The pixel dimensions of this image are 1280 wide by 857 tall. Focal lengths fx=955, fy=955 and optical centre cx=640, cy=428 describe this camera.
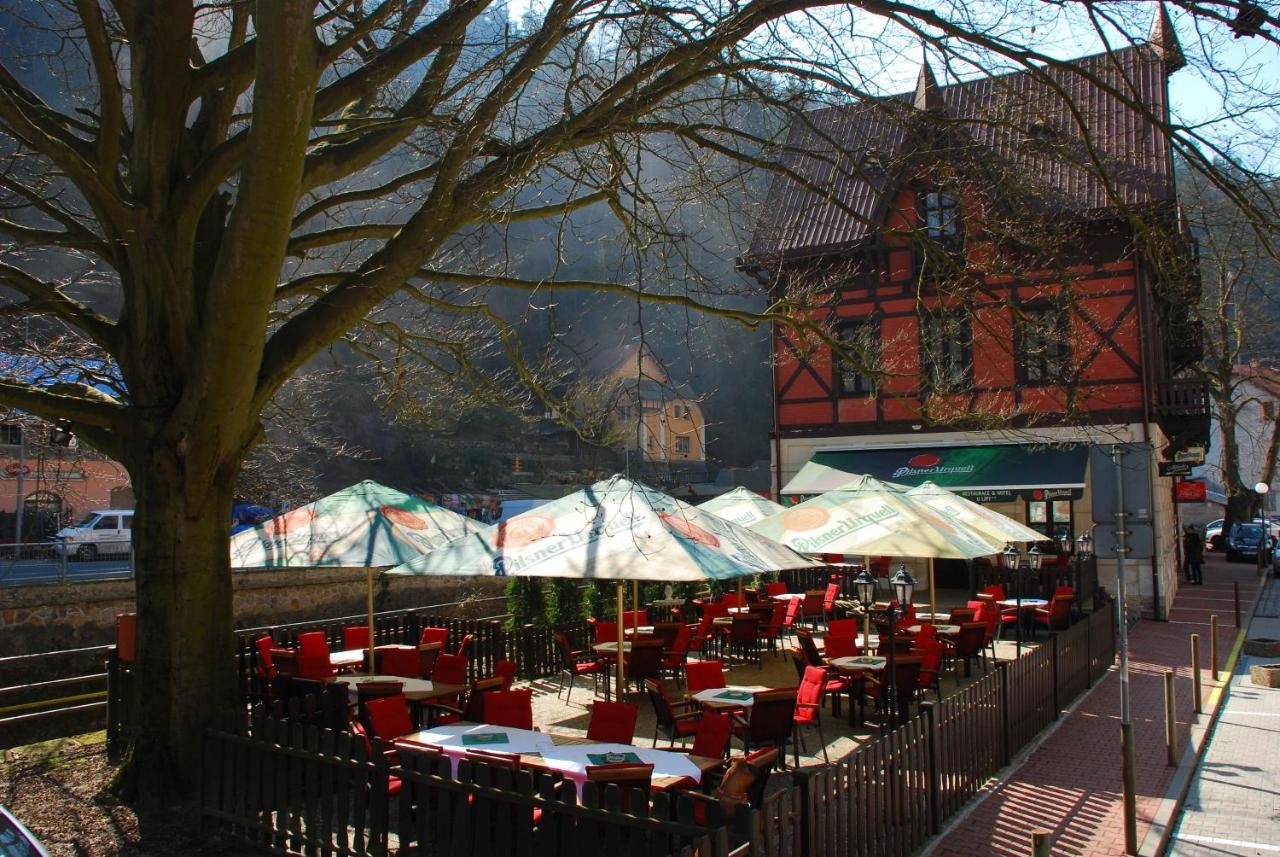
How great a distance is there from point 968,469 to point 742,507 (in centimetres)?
735

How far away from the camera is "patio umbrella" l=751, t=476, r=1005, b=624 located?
11.0 metres

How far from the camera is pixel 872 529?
1140cm

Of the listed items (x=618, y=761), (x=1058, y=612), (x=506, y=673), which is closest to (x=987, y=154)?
(x=618, y=761)

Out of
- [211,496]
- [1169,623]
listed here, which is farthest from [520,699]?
[1169,623]

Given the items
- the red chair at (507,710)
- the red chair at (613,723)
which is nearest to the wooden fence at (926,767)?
the red chair at (613,723)

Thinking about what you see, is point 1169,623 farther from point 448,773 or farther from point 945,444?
point 448,773

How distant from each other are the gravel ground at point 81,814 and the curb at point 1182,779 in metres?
6.27

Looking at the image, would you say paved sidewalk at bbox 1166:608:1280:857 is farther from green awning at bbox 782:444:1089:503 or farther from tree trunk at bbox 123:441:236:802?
green awning at bbox 782:444:1089:503

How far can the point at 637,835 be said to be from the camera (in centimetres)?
451

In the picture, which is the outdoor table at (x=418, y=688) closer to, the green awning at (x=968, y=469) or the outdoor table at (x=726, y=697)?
the outdoor table at (x=726, y=697)

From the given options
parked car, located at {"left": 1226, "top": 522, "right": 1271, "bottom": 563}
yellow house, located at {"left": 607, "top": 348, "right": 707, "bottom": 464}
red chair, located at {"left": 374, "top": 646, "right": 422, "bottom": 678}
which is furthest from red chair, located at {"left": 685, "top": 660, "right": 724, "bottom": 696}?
parked car, located at {"left": 1226, "top": 522, "right": 1271, "bottom": 563}

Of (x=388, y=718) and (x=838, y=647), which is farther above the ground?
(x=388, y=718)

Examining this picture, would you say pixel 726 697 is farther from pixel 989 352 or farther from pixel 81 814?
pixel 989 352

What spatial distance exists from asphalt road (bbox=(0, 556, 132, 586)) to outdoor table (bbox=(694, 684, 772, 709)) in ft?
40.0
